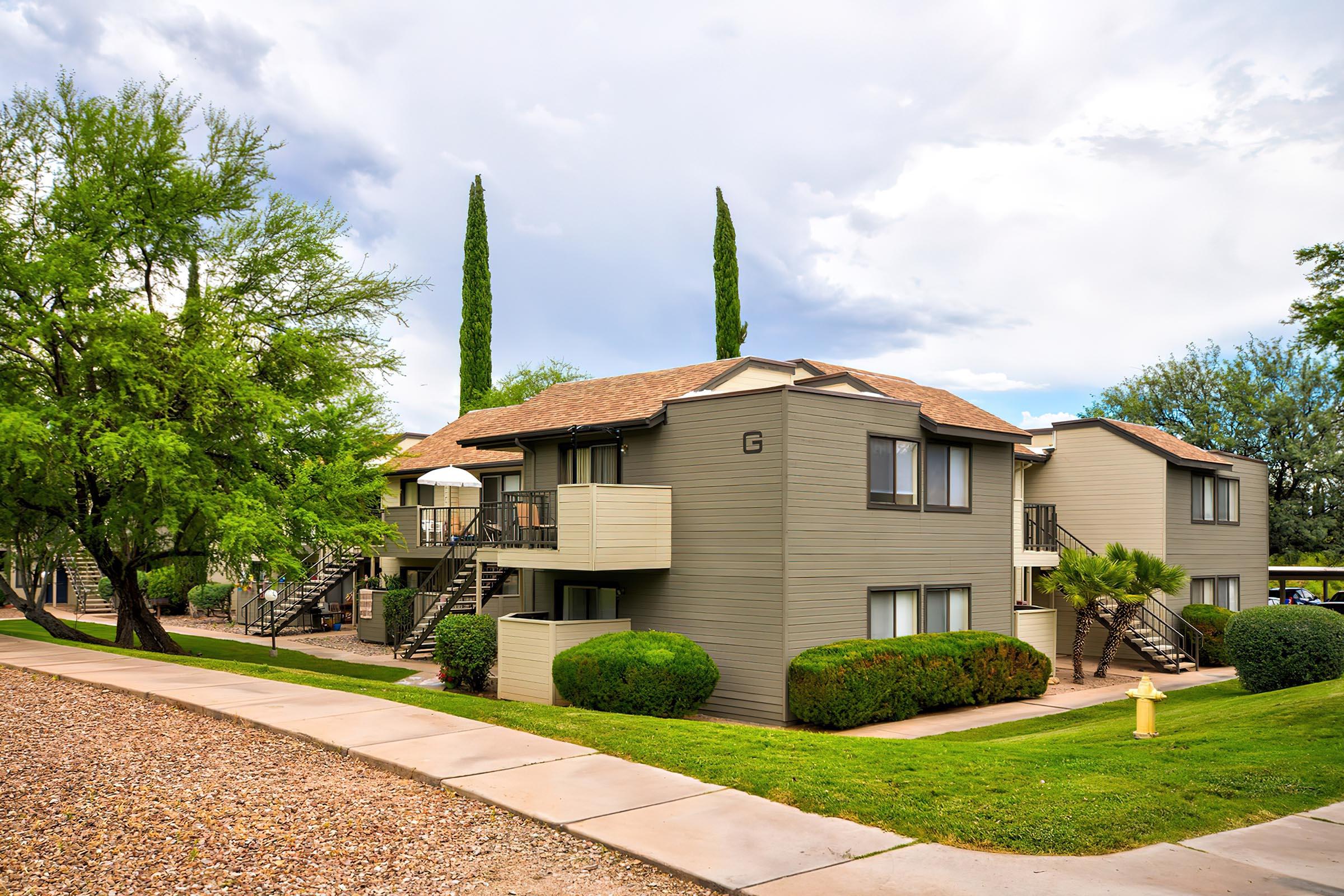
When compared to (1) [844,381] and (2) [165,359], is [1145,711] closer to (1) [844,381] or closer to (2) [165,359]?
(1) [844,381]

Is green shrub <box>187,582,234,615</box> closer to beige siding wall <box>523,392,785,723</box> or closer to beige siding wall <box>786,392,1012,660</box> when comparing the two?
beige siding wall <box>523,392,785,723</box>

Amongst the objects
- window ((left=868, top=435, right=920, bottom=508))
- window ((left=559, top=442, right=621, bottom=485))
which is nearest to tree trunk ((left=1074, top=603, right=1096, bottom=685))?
window ((left=868, top=435, right=920, bottom=508))

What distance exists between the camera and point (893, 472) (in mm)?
20406

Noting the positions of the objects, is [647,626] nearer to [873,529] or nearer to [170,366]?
[873,529]

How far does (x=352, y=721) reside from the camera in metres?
11.1

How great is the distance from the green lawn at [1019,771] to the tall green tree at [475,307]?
38.5 metres

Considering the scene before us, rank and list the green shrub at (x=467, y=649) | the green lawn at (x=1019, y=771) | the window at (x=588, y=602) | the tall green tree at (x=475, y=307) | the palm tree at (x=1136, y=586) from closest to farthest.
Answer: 1. the green lawn at (x=1019, y=771)
2. the green shrub at (x=467, y=649)
3. the window at (x=588, y=602)
4. the palm tree at (x=1136, y=586)
5. the tall green tree at (x=475, y=307)

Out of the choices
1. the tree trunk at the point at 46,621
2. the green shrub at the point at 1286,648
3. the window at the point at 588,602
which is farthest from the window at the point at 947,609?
the tree trunk at the point at 46,621

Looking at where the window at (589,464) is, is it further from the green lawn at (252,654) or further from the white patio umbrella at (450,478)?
the green lawn at (252,654)

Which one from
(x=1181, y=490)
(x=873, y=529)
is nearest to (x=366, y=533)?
(x=873, y=529)

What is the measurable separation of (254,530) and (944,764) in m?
15.0

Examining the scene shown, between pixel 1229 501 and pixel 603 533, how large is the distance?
2199 cm

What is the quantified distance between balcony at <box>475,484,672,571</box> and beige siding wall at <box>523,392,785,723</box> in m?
0.36

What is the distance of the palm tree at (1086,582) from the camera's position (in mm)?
22828
